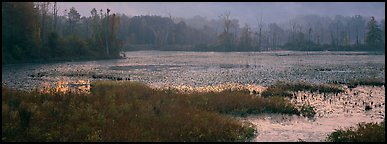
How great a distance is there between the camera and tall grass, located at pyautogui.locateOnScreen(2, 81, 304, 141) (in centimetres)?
1459

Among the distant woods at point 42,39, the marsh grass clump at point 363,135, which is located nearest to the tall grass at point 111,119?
the marsh grass clump at point 363,135

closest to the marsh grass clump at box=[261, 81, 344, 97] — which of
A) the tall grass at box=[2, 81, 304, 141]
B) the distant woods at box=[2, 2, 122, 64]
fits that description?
the tall grass at box=[2, 81, 304, 141]

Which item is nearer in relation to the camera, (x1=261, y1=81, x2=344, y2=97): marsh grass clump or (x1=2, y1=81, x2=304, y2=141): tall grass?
(x1=2, y1=81, x2=304, y2=141): tall grass

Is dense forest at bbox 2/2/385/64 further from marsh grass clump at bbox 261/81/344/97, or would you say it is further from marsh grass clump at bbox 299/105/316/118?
marsh grass clump at bbox 299/105/316/118

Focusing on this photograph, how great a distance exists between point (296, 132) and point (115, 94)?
9855 mm

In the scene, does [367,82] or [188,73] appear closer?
[367,82]

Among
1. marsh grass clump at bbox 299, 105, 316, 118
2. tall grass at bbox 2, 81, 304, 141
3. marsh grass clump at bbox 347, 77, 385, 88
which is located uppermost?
tall grass at bbox 2, 81, 304, 141

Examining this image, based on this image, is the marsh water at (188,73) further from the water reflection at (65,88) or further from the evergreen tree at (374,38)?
the evergreen tree at (374,38)

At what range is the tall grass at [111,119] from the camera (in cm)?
1459

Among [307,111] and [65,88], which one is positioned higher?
[65,88]

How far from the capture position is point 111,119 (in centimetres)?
1659

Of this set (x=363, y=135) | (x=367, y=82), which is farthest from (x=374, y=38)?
(x=363, y=135)

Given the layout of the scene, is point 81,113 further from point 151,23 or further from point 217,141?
point 151,23

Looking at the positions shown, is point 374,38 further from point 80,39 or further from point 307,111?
point 307,111
